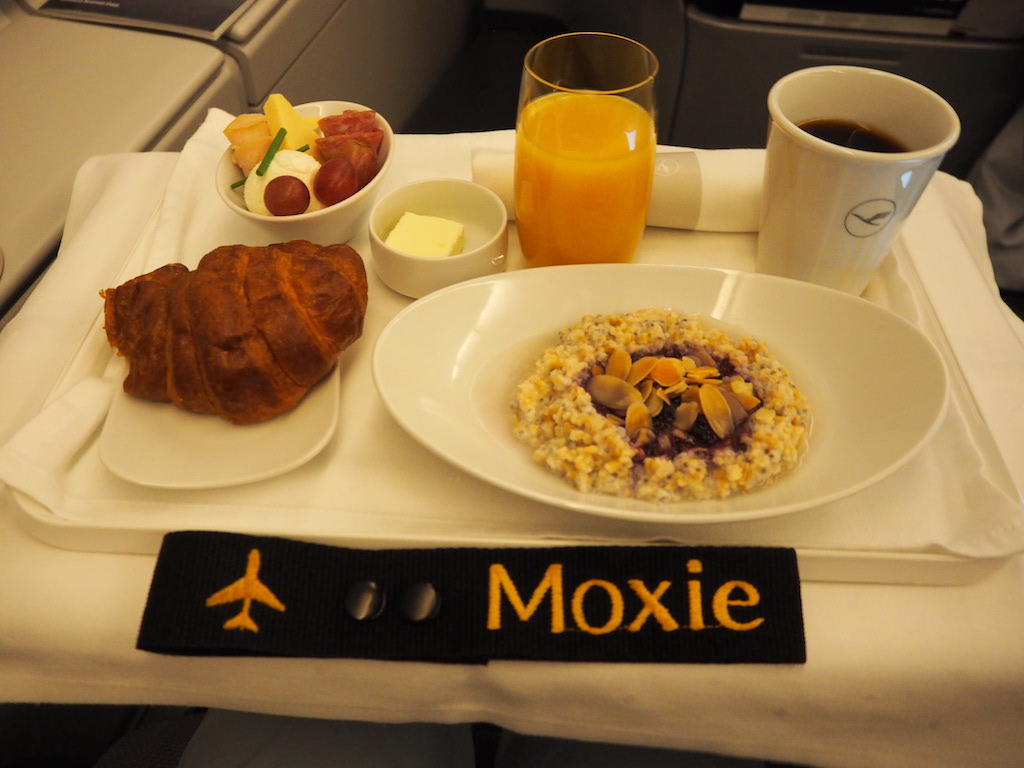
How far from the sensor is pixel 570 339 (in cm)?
70

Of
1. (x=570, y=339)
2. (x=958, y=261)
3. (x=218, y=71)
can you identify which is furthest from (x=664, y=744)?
(x=218, y=71)

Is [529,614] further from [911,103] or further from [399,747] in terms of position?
[911,103]

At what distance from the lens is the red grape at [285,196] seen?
31.3 inches

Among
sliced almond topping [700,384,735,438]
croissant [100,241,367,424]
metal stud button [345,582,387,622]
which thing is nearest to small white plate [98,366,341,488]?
croissant [100,241,367,424]

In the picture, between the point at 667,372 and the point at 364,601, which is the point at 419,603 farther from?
the point at 667,372

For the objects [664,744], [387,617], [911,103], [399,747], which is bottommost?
Answer: [399,747]

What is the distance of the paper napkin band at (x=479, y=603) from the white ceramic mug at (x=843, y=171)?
0.37 m

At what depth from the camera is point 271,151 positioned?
0.82 metres

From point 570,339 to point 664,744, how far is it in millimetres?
384

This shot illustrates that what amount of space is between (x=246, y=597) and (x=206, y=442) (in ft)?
0.59

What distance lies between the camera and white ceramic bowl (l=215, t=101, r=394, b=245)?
0.80 metres

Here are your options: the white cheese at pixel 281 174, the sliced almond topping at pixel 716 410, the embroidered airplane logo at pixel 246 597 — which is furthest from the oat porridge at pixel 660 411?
the white cheese at pixel 281 174

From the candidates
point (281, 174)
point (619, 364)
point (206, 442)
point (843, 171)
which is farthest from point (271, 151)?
point (843, 171)

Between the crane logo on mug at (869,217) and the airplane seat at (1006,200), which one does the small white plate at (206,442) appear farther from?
the airplane seat at (1006,200)
